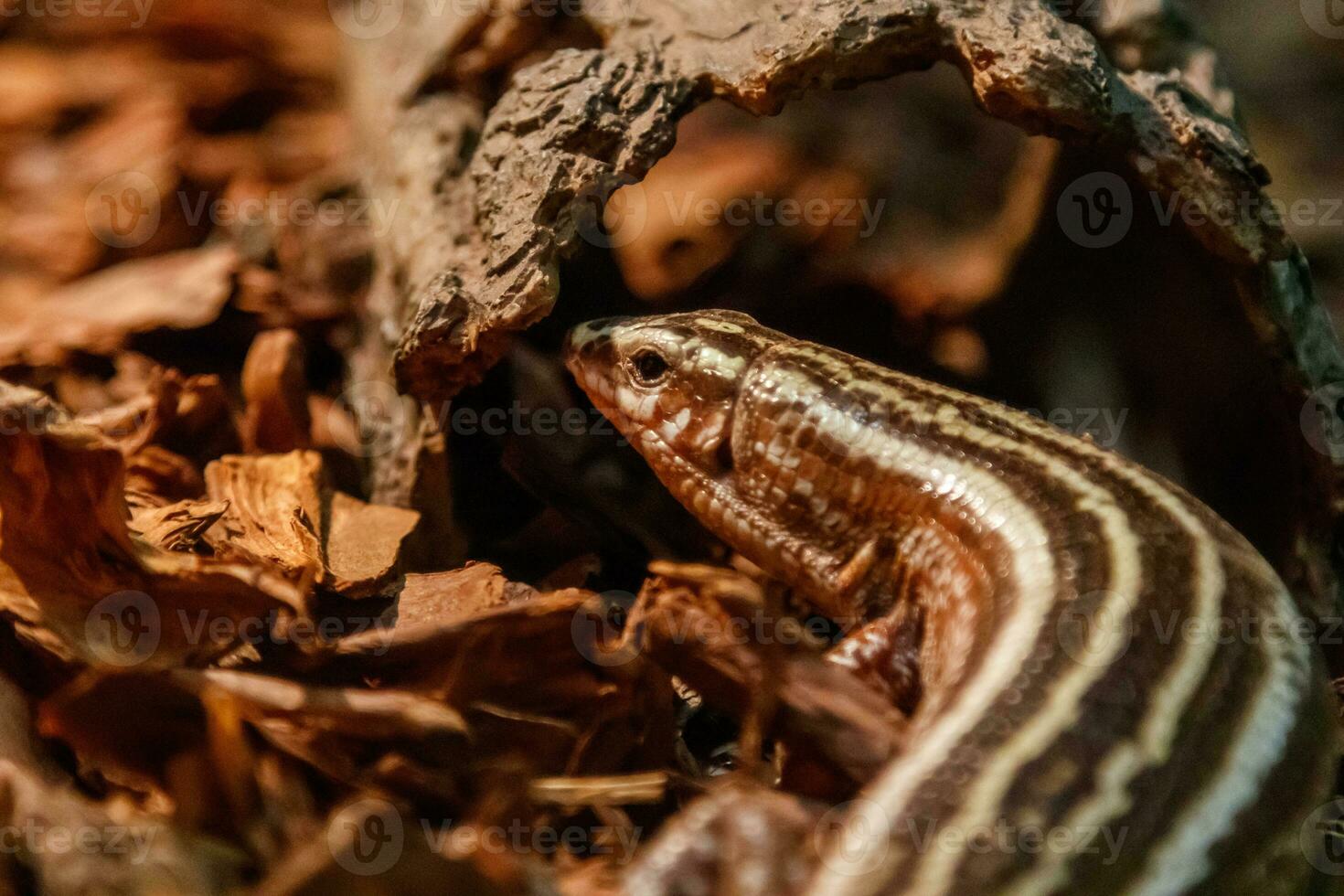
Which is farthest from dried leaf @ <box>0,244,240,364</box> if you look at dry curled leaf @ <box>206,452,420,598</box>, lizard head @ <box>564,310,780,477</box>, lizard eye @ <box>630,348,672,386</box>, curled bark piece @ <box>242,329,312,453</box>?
lizard eye @ <box>630,348,672,386</box>

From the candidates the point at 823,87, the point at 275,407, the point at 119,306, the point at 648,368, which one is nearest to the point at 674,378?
the point at 648,368

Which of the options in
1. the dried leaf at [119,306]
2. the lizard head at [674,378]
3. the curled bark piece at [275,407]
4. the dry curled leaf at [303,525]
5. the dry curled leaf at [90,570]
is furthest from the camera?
the dried leaf at [119,306]

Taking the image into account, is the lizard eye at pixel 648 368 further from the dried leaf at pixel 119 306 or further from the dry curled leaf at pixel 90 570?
the dried leaf at pixel 119 306

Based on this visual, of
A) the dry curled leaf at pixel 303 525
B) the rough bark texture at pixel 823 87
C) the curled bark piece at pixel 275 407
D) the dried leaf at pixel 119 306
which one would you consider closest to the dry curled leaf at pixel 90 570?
the dry curled leaf at pixel 303 525

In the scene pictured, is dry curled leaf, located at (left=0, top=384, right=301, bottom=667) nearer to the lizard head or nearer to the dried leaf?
the lizard head

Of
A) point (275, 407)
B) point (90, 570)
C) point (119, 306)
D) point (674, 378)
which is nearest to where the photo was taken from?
point (90, 570)

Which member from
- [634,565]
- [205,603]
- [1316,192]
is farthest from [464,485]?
[1316,192]

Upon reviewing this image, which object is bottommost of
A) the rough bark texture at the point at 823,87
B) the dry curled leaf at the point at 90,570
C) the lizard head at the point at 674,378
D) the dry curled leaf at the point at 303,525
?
the dry curled leaf at the point at 303,525

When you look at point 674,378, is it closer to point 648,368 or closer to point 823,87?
point 648,368
